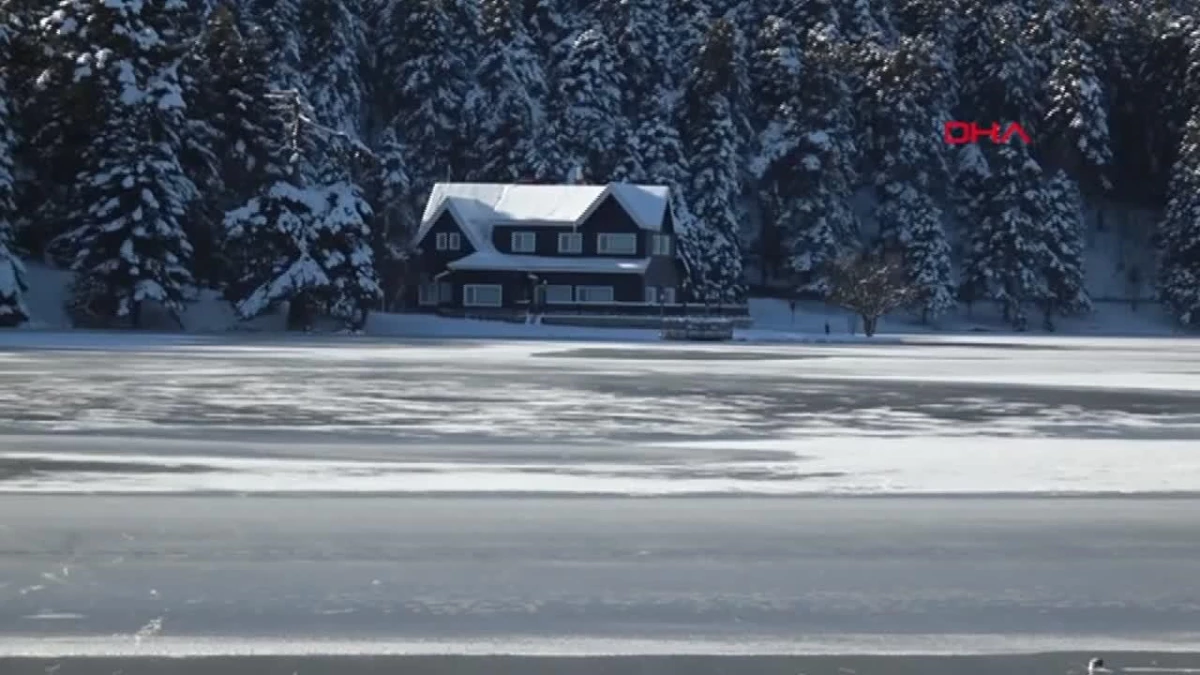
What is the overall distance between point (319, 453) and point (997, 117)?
81.4m

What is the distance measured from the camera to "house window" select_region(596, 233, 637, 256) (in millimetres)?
76562

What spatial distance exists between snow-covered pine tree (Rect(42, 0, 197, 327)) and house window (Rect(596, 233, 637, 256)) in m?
22.4

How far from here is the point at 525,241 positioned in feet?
254

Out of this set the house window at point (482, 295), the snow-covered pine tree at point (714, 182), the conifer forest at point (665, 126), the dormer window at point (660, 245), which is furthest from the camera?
the snow-covered pine tree at point (714, 182)

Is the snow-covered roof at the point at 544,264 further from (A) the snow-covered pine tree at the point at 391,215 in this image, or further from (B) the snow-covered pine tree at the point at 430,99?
(B) the snow-covered pine tree at the point at 430,99

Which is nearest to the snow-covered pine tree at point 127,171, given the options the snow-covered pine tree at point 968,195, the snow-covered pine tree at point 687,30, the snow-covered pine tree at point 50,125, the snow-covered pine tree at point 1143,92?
the snow-covered pine tree at point 50,125

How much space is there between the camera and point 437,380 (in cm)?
2980

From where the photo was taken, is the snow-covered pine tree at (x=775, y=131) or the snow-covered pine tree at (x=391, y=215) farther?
the snow-covered pine tree at (x=775, y=131)

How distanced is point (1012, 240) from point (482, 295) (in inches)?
1133

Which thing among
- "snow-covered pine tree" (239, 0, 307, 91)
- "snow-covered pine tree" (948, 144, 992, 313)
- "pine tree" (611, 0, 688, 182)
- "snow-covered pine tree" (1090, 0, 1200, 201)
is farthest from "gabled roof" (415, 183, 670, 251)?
"snow-covered pine tree" (1090, 0, 1200, 201)

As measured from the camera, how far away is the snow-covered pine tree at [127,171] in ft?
188

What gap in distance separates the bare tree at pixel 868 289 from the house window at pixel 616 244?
10.0 meters

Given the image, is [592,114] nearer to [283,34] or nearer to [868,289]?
[283,34]

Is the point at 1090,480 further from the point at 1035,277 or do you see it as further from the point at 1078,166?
the point at 1078,166
